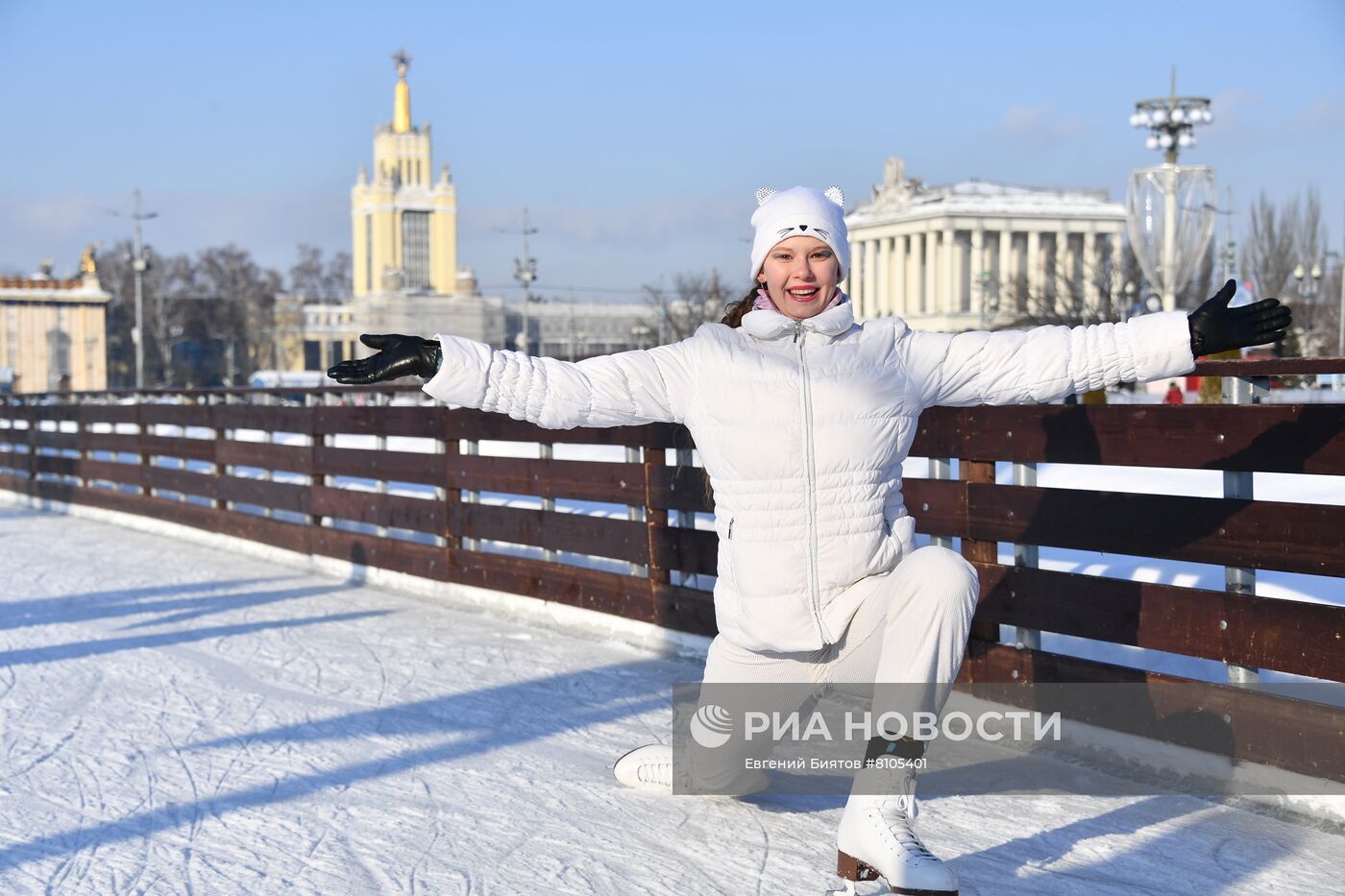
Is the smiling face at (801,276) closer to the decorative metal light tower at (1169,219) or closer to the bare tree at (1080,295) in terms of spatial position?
the decorative metal light tower at (1169,219)

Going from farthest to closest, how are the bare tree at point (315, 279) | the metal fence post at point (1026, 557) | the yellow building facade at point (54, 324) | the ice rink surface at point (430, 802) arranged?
the bare tree at point (315, 279) < the yellow building facade at point (54, 324) < the metal fence post at point (1026, 557) < the ice rink surface at point (430, 802)

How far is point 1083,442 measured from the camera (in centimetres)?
420

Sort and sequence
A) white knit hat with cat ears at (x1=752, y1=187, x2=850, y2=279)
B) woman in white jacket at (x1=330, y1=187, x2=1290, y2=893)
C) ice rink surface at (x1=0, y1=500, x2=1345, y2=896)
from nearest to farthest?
woman in white jacket at (x1=330, y1=187, x2=1290, y2=893)
ice rink surface at (x1=0, y1=500, x2=1345, y2=896)
white knit hat with cat ears at (x1=752, y1=187, x2=850, y2=279)

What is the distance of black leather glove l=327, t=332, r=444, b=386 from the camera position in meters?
3.22

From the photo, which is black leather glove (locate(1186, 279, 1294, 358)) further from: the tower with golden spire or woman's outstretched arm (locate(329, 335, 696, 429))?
the tower with golden spire

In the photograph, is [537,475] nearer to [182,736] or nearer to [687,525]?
[687,525]

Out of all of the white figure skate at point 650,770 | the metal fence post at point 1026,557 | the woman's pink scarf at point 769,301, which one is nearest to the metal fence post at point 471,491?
the metal fence post at point 1026,557

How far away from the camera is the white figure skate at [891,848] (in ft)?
9.21

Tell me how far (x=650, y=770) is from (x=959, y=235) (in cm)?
7854

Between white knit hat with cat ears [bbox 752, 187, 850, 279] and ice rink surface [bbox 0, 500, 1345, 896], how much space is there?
1288mm

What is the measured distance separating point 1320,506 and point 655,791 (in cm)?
172

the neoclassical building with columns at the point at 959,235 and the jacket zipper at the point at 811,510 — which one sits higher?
the neoclassical building with columns at the point at 959,235

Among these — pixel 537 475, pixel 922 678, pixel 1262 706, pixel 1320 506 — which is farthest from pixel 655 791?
pixel 537 475

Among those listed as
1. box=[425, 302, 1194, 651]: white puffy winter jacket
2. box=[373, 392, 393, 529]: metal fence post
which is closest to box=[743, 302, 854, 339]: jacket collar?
box=[425, 302, 1194, 651]: white puffy winter jacket
